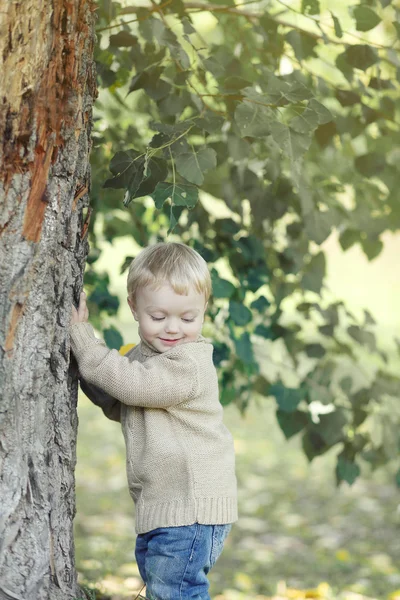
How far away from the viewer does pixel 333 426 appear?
2.55 m

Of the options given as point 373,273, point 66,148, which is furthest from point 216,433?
point 373,273

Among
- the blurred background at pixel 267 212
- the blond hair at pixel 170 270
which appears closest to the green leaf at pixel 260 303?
the blurred background at pixel 267 212

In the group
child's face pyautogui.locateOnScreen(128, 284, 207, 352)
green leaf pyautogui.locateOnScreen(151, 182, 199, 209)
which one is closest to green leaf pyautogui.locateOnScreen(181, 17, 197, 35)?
green leaf pyautogui.locateOnScreen(151, 182, 199, 209)

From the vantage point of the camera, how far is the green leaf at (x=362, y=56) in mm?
2180

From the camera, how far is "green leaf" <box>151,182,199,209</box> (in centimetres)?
180

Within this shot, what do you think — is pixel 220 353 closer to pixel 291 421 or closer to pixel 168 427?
pixel 291 421

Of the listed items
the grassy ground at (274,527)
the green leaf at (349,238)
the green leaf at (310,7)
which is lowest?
the grassy ground at (274,527)

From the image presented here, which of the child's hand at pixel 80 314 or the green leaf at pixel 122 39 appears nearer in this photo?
the child's hand at pixel 80 314

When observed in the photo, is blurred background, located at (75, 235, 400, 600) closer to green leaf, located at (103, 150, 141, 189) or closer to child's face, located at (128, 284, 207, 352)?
child's face, located at (128, 284, 207, 352)

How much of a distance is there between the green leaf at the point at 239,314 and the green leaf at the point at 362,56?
86 cm

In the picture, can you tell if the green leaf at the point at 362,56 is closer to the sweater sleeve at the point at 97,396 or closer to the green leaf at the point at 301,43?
the green leaf at the point at 301,43

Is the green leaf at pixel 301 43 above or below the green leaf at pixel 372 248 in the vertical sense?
above

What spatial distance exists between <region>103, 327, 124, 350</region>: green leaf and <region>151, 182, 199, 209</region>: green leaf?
752 mm

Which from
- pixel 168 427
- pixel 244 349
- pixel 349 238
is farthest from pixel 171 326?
pixel 349 238
